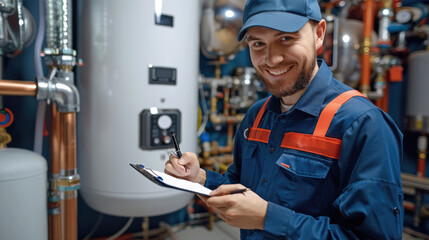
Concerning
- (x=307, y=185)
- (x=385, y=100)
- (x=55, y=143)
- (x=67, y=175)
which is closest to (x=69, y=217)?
(x=67, y=175)

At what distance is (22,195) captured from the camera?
1019 millimetres

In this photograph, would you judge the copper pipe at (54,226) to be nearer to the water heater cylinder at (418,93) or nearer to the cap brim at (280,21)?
the cap brim at (280,21)

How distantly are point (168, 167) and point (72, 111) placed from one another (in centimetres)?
67

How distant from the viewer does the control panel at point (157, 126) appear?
129 cm

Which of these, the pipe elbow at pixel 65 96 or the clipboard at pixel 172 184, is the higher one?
the pipe elbow at pixel 65 96

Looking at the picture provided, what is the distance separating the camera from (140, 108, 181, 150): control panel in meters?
1.29

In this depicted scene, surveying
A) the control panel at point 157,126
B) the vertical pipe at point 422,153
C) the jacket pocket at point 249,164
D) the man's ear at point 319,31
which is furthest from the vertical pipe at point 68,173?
the vertical pipe at point 422,153

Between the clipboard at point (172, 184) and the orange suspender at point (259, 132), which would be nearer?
the clipboard at point (172, 184)

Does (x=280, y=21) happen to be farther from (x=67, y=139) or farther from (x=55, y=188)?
(x=55, y=188)

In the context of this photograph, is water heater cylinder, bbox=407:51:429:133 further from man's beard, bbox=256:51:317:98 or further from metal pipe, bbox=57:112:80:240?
metal pipe, bbox=57:112:80:240

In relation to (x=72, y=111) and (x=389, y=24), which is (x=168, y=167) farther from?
(x=389, y=24)

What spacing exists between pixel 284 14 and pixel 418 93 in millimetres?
1779

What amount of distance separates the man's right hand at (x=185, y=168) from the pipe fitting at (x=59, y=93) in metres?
0.66

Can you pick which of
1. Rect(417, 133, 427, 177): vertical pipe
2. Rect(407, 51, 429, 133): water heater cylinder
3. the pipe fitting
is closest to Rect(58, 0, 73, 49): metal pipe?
the pipe fitting
